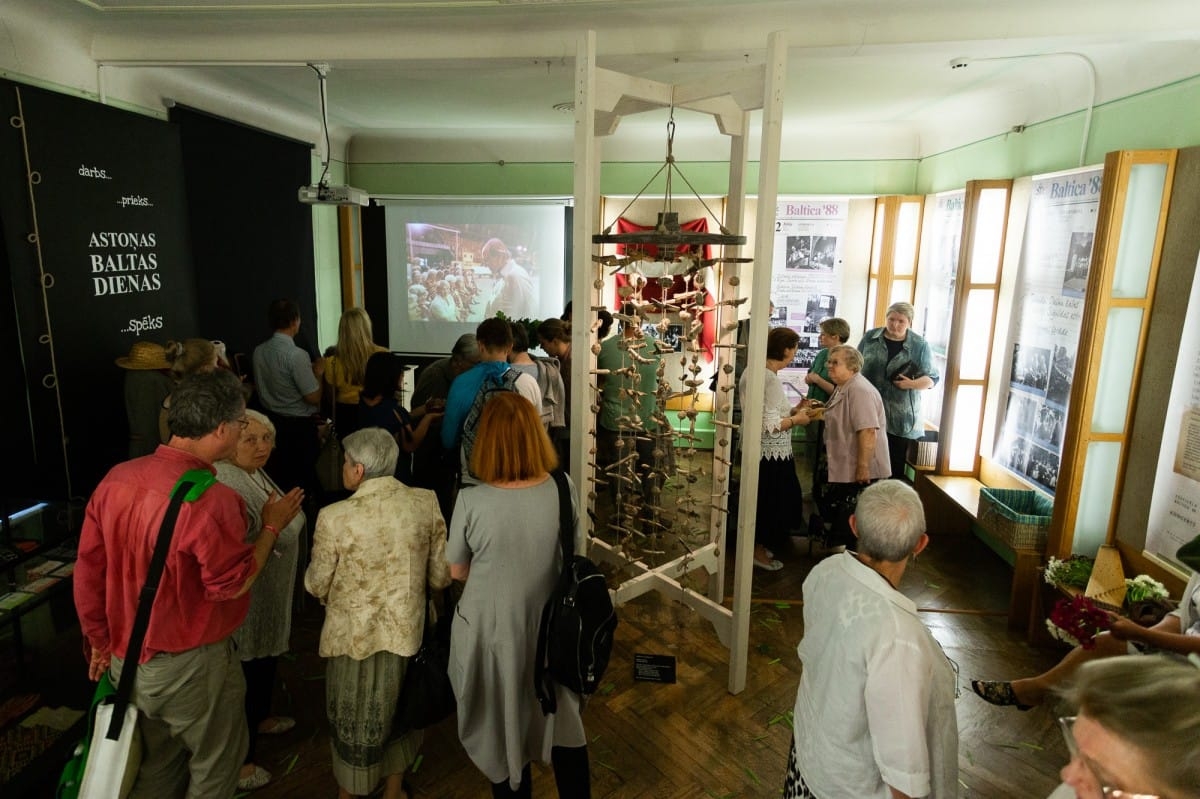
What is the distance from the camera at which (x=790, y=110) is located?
18.8ft

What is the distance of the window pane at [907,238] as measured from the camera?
6057 mm

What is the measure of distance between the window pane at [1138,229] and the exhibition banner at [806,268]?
3.59 metres

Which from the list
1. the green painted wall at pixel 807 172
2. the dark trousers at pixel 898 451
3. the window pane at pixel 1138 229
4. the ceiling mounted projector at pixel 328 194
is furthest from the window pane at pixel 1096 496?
the ceiling mounted projector at pixel 328 194

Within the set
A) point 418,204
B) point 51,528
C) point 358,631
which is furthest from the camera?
point 418,204

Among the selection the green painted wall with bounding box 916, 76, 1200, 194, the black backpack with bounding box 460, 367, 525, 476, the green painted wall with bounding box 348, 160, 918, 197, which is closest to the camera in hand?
the green painted wall with bounding box 916, 76, 1200, 194

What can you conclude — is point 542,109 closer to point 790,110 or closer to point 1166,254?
point 790,110

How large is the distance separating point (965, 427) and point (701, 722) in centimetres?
294

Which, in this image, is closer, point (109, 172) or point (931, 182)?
point (109, 172)

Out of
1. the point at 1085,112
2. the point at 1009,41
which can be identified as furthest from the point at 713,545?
the point at 1085,112

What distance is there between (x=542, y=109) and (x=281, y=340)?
9.78ft

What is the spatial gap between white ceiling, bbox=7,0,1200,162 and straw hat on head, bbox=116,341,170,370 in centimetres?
146

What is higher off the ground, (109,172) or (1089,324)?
(109,172)

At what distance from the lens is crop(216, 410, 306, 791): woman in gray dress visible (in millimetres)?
2229

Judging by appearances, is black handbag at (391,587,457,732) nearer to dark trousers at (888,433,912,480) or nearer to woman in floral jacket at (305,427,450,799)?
woman in floral jacket at (305,427,450,799)
